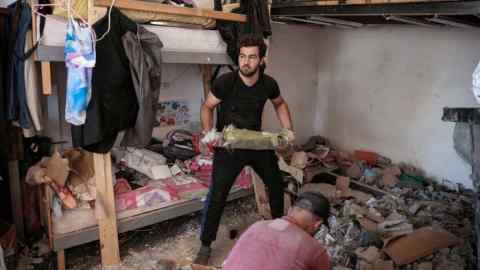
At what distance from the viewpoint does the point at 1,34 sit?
2.45 metres

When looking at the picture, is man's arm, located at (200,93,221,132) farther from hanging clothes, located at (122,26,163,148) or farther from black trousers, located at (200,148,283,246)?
hanging clothes, located at (122,26,163,148)

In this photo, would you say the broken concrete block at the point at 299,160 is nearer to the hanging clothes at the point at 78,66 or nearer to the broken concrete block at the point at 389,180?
the broken concrete block at the point at 389,180

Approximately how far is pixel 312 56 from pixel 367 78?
2.46 ft

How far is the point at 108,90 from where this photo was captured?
235cm

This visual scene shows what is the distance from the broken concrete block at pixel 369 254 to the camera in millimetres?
2486

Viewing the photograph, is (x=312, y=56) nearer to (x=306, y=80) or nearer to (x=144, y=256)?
(x=306, y=80)

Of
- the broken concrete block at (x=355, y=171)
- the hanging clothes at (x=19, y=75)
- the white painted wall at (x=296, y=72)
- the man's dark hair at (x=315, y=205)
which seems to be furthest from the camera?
the white painted wall at (x=296, y=72)

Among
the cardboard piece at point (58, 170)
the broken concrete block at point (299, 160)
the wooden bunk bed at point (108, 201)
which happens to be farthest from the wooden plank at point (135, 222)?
the broken concrete block at point (299, 160)

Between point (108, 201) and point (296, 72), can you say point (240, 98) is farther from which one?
point (296, 72)

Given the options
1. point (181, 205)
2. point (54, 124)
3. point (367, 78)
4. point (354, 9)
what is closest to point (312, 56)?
point (367, 78)

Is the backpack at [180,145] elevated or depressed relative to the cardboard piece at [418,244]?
elevated

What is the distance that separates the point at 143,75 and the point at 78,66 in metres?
0.38

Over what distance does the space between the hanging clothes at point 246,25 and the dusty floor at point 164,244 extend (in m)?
1.35

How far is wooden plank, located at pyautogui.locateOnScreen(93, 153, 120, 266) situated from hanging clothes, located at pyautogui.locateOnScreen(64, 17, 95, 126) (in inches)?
14.1
